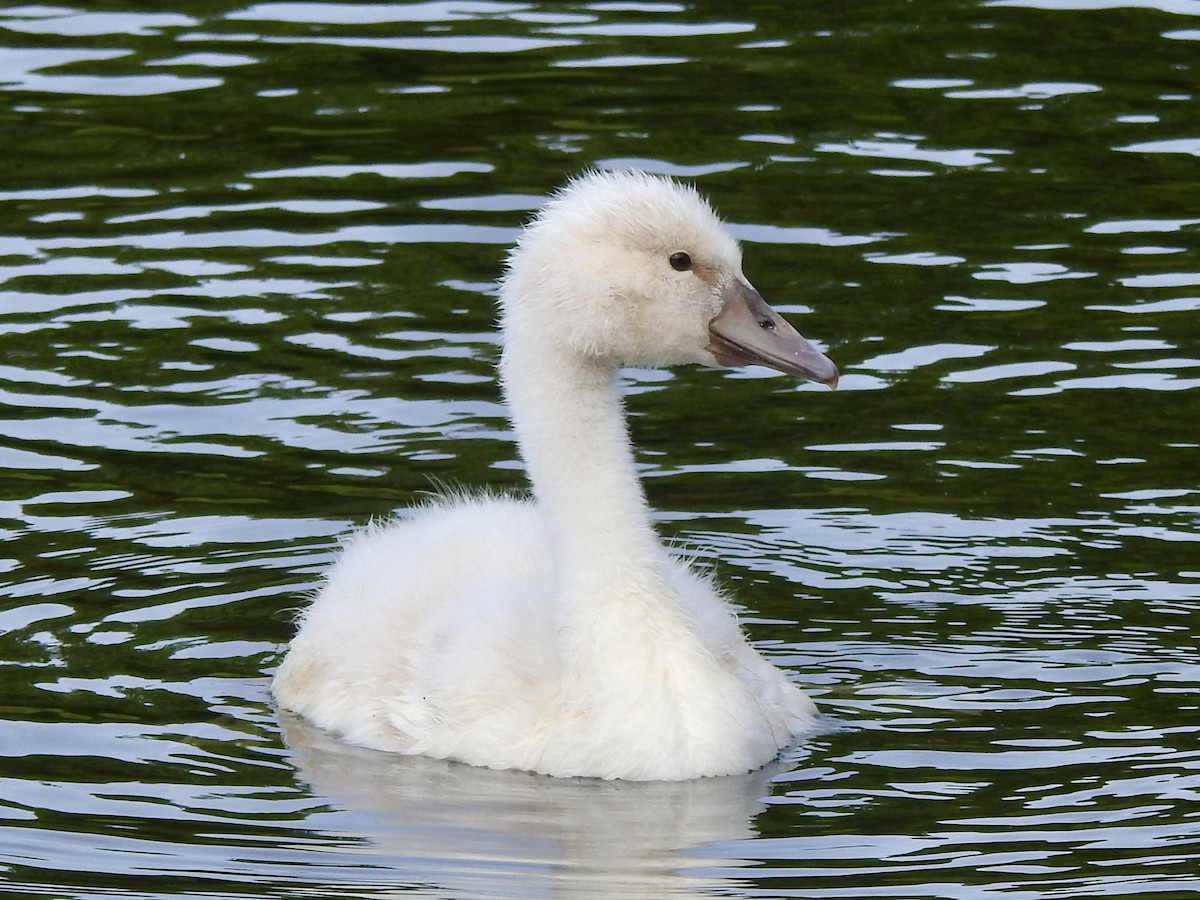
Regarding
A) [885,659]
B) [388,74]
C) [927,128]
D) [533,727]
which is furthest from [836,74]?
[533,727]

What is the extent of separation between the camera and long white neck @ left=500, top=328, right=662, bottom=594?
29.2 feet

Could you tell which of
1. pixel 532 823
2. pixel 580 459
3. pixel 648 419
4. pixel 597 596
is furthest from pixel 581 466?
pixel 648 419

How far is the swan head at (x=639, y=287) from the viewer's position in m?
8.87

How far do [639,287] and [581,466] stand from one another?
24.0 inches

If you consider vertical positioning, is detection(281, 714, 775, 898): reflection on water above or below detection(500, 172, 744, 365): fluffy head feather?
below

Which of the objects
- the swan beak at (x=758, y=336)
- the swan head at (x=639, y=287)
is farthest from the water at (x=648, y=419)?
the swan head at (x=639, y=287)

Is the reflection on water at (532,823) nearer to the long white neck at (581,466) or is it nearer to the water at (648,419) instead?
the water at (648,419)

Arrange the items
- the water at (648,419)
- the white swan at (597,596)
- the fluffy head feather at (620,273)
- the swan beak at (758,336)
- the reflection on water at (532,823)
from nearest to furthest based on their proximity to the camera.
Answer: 1. the reflection on water at (532,823)
2. the water at (648,419)
3. the white swan at (597,596)
4. the fluffy head feather at (620,273)
5. the swan beak at (758,336)

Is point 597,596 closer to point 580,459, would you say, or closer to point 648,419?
point 580,459

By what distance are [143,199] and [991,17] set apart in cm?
570

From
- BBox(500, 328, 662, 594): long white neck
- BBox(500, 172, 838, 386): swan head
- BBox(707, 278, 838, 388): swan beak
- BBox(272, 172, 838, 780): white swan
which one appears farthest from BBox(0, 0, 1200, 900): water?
BBox(500, 172, 838, 386): swan head

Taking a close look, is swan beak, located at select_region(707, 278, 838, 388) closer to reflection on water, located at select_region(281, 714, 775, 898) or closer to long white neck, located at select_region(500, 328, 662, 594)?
long white neck, located at select_region(500, 328, 662, 594)

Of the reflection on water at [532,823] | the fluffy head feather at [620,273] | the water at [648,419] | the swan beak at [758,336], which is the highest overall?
the fluffy head feather at [620,273]

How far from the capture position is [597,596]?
8.85 metres
